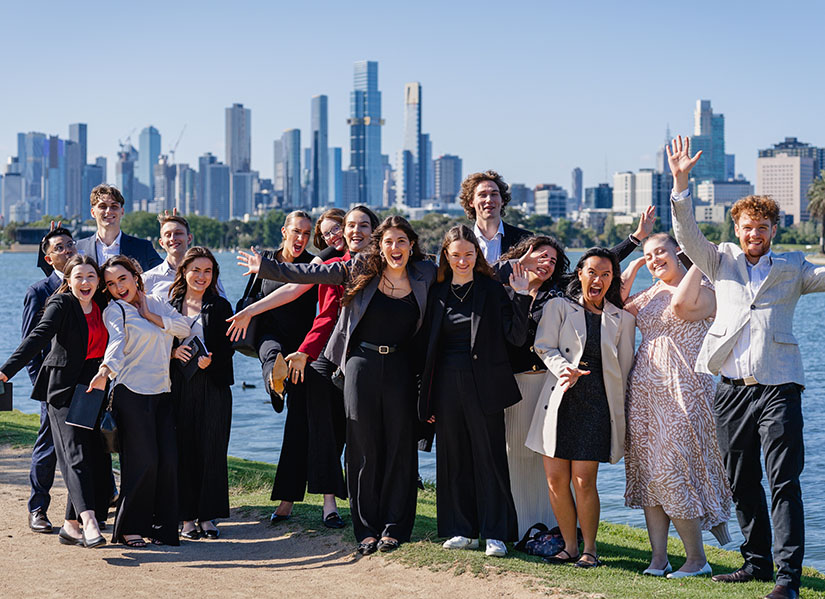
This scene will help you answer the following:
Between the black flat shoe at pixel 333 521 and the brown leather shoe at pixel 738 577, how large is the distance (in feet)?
8.83

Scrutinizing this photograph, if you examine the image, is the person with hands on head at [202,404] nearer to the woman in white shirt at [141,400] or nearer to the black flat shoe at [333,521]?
the woman in white shirt at [141,400]

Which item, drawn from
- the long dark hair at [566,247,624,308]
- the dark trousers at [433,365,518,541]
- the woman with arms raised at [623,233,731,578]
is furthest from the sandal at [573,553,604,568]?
the long dark hair at [566,247,624,308]

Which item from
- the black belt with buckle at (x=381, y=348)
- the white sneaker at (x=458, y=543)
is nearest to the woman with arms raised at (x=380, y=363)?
the black belt with buckle at (x=381, y=348)

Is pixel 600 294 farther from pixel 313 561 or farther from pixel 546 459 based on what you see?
pixel 313 561

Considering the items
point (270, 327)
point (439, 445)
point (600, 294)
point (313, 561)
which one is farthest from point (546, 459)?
point (270, 327)

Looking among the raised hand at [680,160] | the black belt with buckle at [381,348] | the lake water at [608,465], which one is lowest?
the lake water at [608,465]

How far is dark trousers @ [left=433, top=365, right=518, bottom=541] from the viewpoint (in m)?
6.64

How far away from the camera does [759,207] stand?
20.8ft

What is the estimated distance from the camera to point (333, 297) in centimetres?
727

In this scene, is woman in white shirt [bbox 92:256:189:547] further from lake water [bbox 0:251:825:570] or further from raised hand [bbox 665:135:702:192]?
lake water [bbox 0:251:825:570]

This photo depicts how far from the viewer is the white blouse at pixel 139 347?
6.96m

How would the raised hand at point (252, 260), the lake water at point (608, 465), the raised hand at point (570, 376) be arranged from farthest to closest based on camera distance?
the lake water at point (608, 465) < the raised hand at point (252, 260) < the raised hand at point (570, 376)

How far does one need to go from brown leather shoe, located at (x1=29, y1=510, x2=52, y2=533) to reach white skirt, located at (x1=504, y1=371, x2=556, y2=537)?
3.52 m

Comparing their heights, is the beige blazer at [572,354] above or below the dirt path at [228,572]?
above
